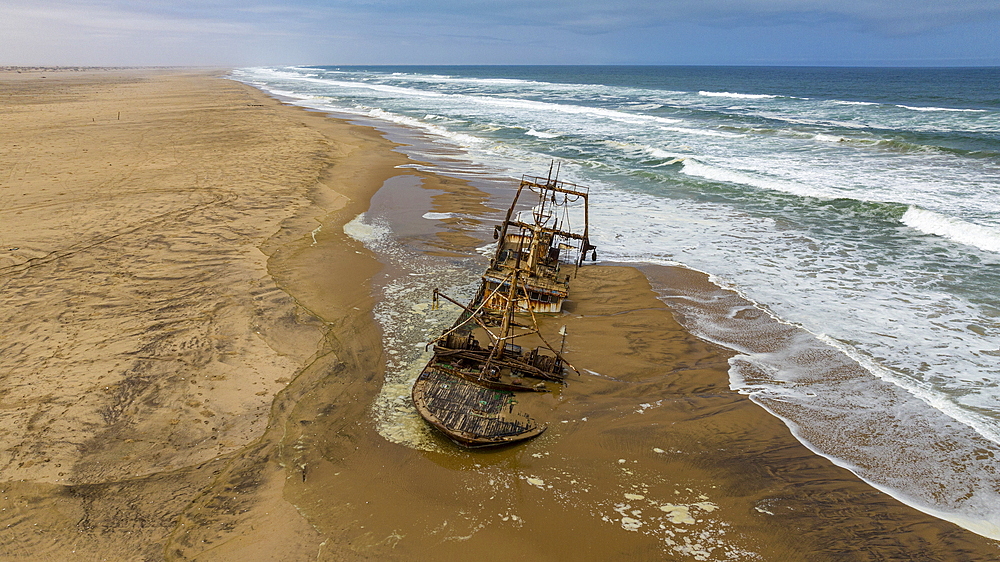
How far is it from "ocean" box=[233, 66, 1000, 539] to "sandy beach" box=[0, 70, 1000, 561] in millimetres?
893

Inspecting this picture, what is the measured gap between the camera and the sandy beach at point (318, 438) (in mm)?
7164

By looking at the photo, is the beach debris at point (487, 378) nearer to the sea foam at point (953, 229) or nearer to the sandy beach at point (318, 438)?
the sandy beach at point (318, 438)

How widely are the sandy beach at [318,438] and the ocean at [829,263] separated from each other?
2.93 ft

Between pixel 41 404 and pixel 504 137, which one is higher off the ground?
pixel 504 137

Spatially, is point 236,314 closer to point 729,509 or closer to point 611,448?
point 611,448

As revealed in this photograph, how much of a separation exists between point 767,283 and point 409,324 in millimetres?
11161

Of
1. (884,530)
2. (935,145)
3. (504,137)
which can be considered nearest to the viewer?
(884,530)

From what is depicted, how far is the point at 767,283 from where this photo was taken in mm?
15734

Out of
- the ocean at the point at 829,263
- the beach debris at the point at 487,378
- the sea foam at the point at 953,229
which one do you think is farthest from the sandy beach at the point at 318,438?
the sea foam at the point at 953,229

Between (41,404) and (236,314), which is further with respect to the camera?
(236,314)

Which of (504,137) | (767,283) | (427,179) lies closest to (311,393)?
(767,283)

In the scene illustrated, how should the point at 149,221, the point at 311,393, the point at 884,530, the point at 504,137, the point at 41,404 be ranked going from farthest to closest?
the point at 504,137 < the point at 149,221 < the point at 311,393 < the point at 41,404 < the point at 884,530

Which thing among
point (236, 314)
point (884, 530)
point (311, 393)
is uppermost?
point (236, 314)

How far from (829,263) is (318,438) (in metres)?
17.2
